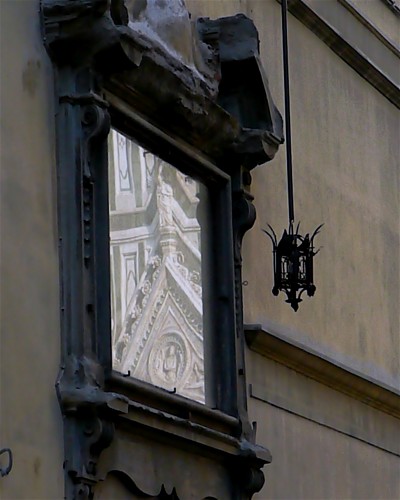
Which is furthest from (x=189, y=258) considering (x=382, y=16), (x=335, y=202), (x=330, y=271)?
(x=382, y=16)

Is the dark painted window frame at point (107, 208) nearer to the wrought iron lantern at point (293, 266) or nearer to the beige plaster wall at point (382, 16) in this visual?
the wrought iron lantern at point (293, 266)

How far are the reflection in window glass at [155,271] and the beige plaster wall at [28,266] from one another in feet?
2.71

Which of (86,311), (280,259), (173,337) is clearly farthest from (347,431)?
(86,311)

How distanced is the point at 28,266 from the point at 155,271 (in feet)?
5.69

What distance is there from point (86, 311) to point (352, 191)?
5.65m

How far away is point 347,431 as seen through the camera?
1608cm

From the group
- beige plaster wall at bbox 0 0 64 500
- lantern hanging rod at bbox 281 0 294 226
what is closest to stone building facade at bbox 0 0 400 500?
beige plaster wall at bbox 0 0 64 500

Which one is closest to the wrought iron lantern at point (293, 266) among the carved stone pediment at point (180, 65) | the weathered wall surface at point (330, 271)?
the weathered wall surface at point (330, 271)

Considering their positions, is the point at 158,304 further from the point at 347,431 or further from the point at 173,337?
the point at 347,431

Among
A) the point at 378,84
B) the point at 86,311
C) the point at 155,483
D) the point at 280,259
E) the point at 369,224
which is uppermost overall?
the point at 378,84

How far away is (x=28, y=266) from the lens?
458 inches

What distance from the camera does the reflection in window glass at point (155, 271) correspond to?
1273 cm

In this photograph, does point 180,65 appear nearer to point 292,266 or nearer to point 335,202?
point 292,266

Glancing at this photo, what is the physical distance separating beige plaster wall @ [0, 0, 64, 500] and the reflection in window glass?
2.71 ft
